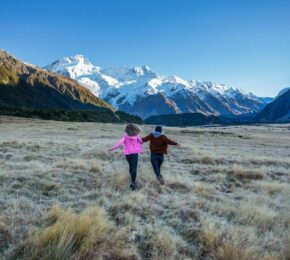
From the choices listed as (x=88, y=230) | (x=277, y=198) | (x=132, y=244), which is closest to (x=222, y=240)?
(x=132, y=244)

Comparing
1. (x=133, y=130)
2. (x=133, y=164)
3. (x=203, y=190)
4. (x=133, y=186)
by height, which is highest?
(x=133, y=130)

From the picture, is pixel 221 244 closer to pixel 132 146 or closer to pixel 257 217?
pixel 257 217

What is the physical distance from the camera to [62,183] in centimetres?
949

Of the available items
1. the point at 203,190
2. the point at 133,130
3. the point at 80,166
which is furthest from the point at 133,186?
the point at 80,166

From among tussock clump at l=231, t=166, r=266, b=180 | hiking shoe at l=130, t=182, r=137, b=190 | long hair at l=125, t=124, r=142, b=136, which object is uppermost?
long hair at l=125, t=124, r=142, b=136

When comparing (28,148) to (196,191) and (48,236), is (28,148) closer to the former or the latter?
(196,191)

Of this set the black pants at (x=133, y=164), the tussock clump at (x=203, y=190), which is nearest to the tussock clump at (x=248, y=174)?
the tussock clump at (x=203, y=190)

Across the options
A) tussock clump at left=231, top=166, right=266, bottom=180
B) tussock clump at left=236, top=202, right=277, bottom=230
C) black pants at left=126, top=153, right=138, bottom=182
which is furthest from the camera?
tussock clump at left=231, top=166, right=266, bottom=180

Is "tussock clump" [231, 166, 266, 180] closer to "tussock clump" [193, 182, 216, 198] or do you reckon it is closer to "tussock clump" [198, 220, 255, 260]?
"tussock clump" [193, 182, 216, 198]

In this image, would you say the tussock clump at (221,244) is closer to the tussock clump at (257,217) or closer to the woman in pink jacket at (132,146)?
the tussock clump at (257,217)

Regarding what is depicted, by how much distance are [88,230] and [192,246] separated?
1.93 meters

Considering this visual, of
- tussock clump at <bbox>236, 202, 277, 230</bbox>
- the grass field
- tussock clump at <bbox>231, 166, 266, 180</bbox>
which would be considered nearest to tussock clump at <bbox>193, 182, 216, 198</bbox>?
the grass field

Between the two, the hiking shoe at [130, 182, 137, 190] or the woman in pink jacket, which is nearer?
the hiking shoe at [130, 182, 137, 190]

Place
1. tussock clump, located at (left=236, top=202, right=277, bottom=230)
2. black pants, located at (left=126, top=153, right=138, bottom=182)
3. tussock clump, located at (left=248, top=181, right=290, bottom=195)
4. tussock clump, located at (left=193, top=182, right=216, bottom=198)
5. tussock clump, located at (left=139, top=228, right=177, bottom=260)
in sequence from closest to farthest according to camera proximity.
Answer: tussock clump, located at (left=139, top=228, right=177, bottom=260)
tussock clump, located at (left=236, top=202, right=277, bottom=230)
tussock clump, located at (left=193, top=182, right=216, bottom=198)
black pants, located at (left=126, top=153, right=138, bottom=182)
tussock clump, located at (left=248, top=181, right=290, bottom=195)
